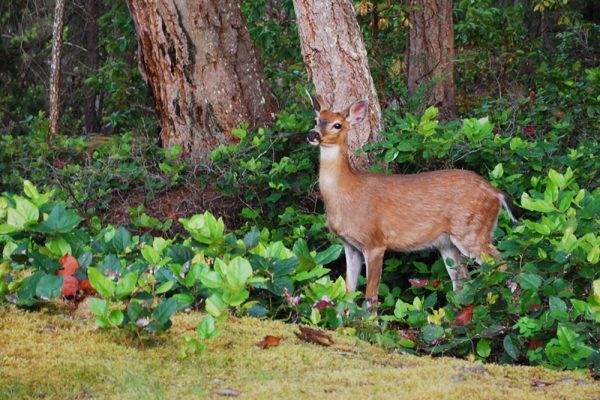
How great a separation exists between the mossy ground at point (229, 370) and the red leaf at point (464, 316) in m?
1.15

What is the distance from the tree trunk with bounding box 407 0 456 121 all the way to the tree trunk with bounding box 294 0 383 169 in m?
3.07

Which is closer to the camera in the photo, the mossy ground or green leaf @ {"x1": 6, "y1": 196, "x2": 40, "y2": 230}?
the mossy ground

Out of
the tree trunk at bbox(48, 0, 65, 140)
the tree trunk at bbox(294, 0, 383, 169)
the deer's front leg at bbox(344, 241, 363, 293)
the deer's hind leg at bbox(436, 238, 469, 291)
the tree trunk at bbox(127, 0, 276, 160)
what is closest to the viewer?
the deer's hind leg at bbox(436, 238, 469, 291)

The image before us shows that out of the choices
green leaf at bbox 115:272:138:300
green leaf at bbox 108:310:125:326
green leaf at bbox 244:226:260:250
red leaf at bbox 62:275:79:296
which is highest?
green leaf at bbox 115:272:138:300

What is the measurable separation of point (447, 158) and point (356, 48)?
1.49 metres

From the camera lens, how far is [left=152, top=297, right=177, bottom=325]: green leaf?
12.5 feet

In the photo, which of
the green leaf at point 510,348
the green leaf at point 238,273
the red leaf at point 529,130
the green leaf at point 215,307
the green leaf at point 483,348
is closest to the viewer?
the green leaf at point 215,307

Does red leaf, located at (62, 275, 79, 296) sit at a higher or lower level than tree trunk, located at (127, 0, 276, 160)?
higher

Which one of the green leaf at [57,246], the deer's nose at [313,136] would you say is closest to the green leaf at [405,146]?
the deer's nose at [313,136]

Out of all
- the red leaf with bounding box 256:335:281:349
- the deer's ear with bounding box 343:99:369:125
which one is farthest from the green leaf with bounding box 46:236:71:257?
the deer's ear with bounding box 343:99:369:125

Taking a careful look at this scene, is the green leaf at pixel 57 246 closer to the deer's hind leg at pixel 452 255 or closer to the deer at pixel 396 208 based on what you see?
the deer at pixel 396 208

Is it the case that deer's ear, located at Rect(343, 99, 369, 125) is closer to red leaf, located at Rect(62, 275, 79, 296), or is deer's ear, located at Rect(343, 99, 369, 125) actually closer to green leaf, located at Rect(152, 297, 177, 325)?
red leaf, located at Rect(62, 275, 79, 296)

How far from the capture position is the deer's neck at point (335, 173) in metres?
8.05

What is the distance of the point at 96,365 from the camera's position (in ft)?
11.7
